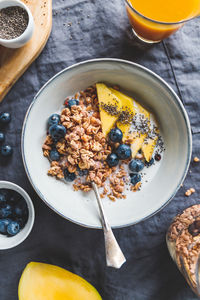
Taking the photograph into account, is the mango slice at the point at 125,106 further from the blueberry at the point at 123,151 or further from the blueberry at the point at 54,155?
the blueberry at the point at 54,155

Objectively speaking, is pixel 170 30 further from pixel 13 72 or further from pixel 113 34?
pixel 13 72

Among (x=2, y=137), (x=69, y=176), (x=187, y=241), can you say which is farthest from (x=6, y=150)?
(x=187, y=241)

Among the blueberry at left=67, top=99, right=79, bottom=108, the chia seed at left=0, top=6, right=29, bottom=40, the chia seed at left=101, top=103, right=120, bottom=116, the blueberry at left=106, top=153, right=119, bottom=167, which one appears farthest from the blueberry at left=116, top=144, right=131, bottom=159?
the chia seed at left=0, top=6, right=29, bottom=40

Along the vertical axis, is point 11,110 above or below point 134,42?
below

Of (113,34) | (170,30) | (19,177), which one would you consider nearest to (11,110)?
(19,177)

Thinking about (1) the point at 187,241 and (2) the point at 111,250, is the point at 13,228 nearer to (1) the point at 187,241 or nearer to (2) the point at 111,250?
(2) the point at 111,250

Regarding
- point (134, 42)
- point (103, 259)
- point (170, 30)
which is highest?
point (170, 30)
